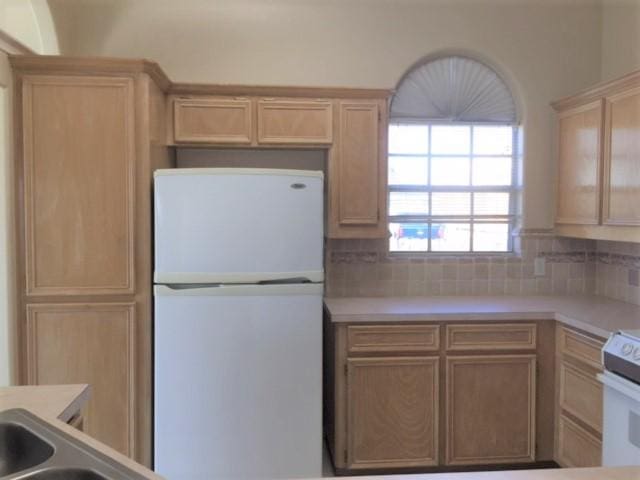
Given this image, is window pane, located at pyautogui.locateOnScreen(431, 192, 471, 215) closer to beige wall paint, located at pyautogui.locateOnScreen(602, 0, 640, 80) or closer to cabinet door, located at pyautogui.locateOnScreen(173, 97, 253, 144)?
beige wall paint, located at pyautogui.locateOnScreen(602, 0, 640, 80)

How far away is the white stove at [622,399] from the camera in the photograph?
196 centimetres

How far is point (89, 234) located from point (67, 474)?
178 cm

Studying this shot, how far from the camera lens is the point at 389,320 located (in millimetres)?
2768

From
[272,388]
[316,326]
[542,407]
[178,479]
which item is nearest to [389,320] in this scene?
[316,326]

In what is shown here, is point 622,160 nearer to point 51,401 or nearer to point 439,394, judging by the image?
point 439,394

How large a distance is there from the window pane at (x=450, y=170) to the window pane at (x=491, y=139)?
123mm

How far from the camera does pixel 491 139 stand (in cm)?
354

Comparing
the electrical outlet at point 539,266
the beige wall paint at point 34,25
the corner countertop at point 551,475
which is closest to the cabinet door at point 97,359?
the beige wall paint at point 34,25

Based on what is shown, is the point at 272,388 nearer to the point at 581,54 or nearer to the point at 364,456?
the point at 364,456

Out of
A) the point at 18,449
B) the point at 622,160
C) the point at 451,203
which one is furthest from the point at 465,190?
the point at 18,449

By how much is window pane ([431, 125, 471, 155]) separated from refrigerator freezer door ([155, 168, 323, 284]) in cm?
140

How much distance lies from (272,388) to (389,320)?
690 mm

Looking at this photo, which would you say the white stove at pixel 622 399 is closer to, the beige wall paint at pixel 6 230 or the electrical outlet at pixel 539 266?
the electrical outlet at pixel 539 266

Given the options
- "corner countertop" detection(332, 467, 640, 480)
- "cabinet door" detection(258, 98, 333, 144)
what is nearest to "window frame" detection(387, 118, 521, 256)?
"cabinet door" detection(258, 98, 333, 144)
